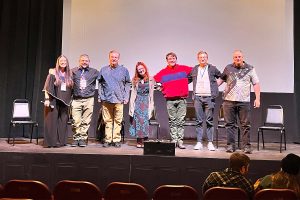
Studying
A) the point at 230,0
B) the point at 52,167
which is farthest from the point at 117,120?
the point at 230,0

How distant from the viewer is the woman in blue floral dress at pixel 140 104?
6645mm

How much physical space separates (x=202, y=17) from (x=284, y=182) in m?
5.21

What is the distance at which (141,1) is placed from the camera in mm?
8328

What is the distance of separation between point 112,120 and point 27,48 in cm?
300

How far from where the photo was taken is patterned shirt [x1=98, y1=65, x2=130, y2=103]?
653cm

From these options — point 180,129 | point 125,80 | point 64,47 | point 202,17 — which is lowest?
point 180,129

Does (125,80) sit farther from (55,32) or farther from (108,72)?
(55,32)

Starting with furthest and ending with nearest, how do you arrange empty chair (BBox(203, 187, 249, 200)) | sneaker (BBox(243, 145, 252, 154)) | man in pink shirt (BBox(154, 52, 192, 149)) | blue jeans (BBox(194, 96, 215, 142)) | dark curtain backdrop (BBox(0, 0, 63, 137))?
dark curtain backdrop (BBox(0, 0, 63, 137))
man in pink shirt (BBox(154, 52, 192, 149))
blue jeans (BBox(194, 96, 215, 142))
sneaker (BBox(243, 145, 252, 154))
empty chair (BBox(203, 187, 249, 200))

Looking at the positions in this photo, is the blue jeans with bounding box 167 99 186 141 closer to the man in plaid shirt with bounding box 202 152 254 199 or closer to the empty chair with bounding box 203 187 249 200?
the man in plaid shirt with bounding box 202 152 254 199

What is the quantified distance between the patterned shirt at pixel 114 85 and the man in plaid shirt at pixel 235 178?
3.22m

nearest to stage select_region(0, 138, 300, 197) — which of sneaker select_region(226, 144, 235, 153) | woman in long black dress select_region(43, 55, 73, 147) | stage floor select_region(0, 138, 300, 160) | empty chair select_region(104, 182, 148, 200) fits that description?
stage floor select_region(0, 138, 300, 160)

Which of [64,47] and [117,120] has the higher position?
[64,47]

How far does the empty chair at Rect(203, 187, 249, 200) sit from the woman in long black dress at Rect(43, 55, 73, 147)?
3.90 meters

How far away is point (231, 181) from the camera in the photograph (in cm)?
347
